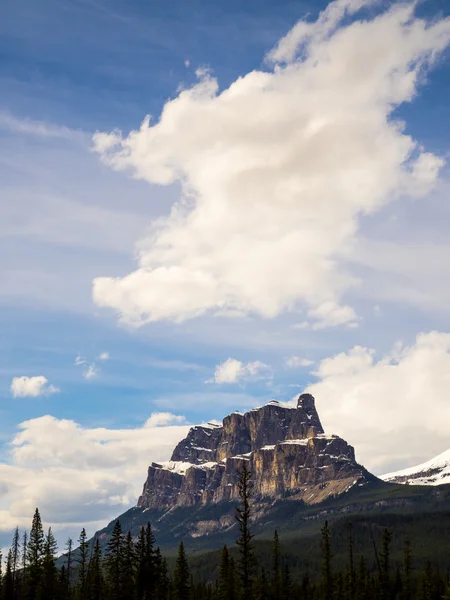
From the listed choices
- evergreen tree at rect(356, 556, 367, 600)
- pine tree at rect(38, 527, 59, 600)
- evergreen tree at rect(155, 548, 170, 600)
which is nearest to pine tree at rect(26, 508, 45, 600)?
pine tree at rect(38, 527, 59, 600)

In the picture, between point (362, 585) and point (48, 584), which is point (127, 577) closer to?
point (48, 584)

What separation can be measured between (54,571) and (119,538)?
65.9 ft

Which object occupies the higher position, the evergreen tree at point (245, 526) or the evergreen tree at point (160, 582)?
the evergreen tree at point (245, 526)

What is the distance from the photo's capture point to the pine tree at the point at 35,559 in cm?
12600

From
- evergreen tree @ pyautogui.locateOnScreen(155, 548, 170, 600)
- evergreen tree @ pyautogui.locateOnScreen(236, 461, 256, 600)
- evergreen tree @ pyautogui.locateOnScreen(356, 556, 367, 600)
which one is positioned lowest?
evergreen tree @ pyautogui.locateOnScreen(356, 556, 367, 600)

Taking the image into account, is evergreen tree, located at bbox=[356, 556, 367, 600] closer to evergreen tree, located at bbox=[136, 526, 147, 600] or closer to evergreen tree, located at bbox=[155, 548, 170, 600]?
evergreen tree, located at bbox=[155, 548, 170, 600]

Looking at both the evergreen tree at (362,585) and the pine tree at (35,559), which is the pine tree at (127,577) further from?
the evergreen tree at (362,585)

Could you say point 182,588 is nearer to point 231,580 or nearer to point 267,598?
point 231,580

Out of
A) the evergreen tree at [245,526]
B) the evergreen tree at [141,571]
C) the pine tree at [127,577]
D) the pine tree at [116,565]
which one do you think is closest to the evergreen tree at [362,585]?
the evergreen tree at [141,571]

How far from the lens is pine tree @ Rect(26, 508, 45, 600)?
413ft

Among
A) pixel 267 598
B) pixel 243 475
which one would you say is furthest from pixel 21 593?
pixel 243 475

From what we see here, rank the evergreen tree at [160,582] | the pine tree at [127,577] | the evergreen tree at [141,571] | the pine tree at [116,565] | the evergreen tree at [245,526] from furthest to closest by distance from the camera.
Result: the evergreen tree at [160,582] → the evergreen tree at [141,571] → the pine tree at [127,577] → the pine tree at [116,565] → the evergreen tree at [245,526]

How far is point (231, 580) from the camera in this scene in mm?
126188

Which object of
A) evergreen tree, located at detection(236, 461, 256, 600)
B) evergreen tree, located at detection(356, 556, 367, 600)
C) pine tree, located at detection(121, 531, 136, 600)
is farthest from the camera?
evergreen tree, located at detection(356, 556, 367, 600)
